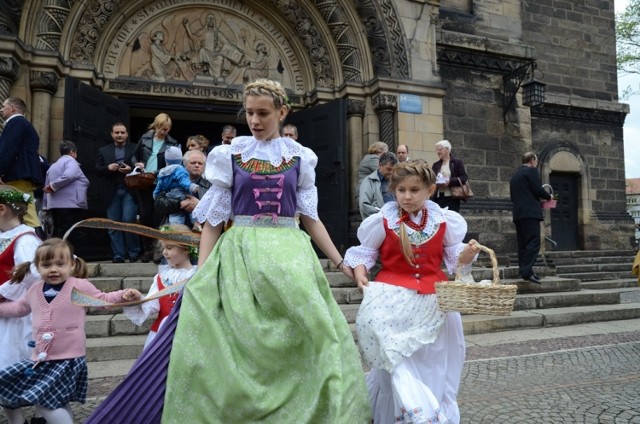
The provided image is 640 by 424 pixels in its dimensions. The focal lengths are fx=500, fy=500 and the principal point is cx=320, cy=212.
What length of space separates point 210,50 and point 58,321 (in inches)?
288

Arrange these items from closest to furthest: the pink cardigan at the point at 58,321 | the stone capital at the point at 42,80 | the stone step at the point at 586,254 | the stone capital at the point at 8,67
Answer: the pink cardigan at the point at 58,321 → the stone capital at the point at 8,67 → the stone capital at the point at 42,80 → the stone step at the point at 586,254

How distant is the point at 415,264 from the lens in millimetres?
2840

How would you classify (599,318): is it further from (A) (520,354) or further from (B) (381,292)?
(B) (381,292)

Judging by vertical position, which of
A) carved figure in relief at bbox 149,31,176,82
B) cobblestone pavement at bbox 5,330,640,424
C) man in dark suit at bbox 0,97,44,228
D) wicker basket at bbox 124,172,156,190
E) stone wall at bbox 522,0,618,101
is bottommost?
cobblestone pavement at bbox 5,330,640,424

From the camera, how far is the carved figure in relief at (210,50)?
920 centimetres

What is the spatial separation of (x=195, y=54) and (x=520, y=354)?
7.40 metres

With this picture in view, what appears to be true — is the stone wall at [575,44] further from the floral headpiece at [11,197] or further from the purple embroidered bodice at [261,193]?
the floral headpiece at [11,197]

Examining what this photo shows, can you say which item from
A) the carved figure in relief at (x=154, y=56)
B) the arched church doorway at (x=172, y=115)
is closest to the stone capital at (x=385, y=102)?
the arched church doorway at (x=172, y=115)

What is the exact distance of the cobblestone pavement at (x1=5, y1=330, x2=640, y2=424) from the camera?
337cm

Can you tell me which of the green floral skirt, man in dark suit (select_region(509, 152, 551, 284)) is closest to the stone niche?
man in dark suit (select_region(509, 152, 551, 284))

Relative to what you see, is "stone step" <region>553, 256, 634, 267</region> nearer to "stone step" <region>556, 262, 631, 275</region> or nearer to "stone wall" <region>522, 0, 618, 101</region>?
"stone step" <region>556, 262, 631, 275</region>

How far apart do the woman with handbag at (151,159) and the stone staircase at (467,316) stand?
23.2 inches

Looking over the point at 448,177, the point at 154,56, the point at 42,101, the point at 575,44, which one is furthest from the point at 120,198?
the point at 575,44

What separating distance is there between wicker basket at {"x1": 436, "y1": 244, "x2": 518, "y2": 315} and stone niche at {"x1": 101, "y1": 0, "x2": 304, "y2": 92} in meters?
7.70
